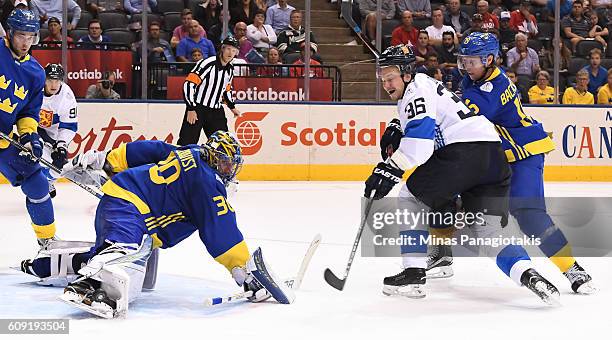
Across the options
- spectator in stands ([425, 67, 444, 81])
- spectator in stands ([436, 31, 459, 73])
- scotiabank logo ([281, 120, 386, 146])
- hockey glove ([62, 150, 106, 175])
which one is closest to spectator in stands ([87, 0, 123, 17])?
scotiabank logo ([281, 120, 386, 146])

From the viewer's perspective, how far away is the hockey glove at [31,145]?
5.24 metres

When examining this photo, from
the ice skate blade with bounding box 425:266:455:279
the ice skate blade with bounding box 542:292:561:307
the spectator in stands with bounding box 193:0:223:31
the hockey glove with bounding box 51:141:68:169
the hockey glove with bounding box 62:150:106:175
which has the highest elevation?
the spectator in stands with bounding box 193:0:223:31

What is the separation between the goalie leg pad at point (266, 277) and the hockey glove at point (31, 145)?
1691 millimetres

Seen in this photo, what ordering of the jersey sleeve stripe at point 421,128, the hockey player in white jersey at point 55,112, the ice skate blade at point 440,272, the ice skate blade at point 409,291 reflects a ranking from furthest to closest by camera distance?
the hockey player in white jersey at point 55,112
the ice skate blade at point 440,272
the ice skate blade at point 409,291
the jersey sleeve stripe at point 421,128

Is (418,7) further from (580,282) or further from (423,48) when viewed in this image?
(580,282)

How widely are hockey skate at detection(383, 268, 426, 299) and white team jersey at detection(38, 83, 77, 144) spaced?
3672 millimetres

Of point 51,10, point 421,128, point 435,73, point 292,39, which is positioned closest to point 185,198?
point 421,128

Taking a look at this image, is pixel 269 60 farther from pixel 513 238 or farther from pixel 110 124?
pixel 513 238

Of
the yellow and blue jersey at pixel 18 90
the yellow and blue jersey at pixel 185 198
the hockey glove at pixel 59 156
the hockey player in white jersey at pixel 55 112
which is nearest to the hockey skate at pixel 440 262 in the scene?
Answer: the yellow and blue jersey at pixel 185 198

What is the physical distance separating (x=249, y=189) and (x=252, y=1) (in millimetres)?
2085

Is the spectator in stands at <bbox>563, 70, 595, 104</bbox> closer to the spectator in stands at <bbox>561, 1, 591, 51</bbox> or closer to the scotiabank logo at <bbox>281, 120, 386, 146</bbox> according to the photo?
the spectator in stands at <bbox>561, 1, 591, 51</bbox>

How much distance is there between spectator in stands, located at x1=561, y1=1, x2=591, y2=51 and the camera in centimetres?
1069

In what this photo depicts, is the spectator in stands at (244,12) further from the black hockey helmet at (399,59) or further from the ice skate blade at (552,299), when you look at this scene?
the ice skate blade at (552,299)

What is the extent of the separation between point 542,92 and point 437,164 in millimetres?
6429
